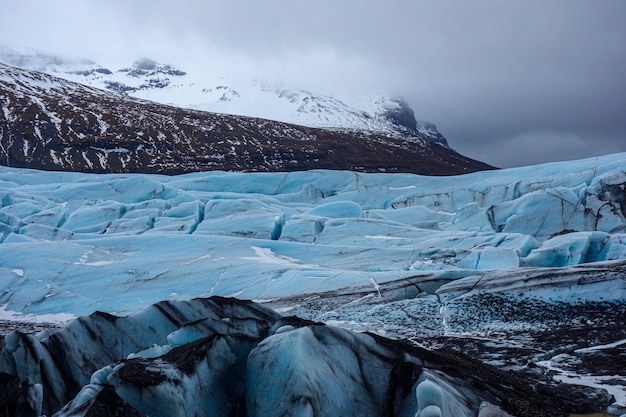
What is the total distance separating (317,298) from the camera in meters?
17.3

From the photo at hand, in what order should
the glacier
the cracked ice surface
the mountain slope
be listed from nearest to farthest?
the glacier, the cracked ice surface, the mountain slope

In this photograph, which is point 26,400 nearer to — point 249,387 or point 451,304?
point 249,387

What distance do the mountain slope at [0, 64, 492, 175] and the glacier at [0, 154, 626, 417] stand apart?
3427 cm

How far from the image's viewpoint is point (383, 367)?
8.33 m

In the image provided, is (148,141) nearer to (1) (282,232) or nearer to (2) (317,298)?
(1) (282,232)

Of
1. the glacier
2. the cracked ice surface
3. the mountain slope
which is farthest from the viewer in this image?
the mountain slope

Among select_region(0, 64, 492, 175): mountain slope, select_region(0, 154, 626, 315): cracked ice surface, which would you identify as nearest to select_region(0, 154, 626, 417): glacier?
select_region(0, 154, 626, 315): cracked ice surface

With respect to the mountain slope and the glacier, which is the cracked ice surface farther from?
the mountain slope

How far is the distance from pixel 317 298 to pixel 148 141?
68.7 metres

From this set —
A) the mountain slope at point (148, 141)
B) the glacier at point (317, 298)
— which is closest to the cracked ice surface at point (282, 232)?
the glacier at point (317, 298)

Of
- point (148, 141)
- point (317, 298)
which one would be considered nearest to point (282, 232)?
point (317, 298)

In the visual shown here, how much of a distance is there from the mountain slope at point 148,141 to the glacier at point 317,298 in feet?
112

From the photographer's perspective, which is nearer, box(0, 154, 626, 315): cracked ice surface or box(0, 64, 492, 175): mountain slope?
box(0, 154, 626, 315): cracked ice surface

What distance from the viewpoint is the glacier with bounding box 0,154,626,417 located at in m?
7.79
